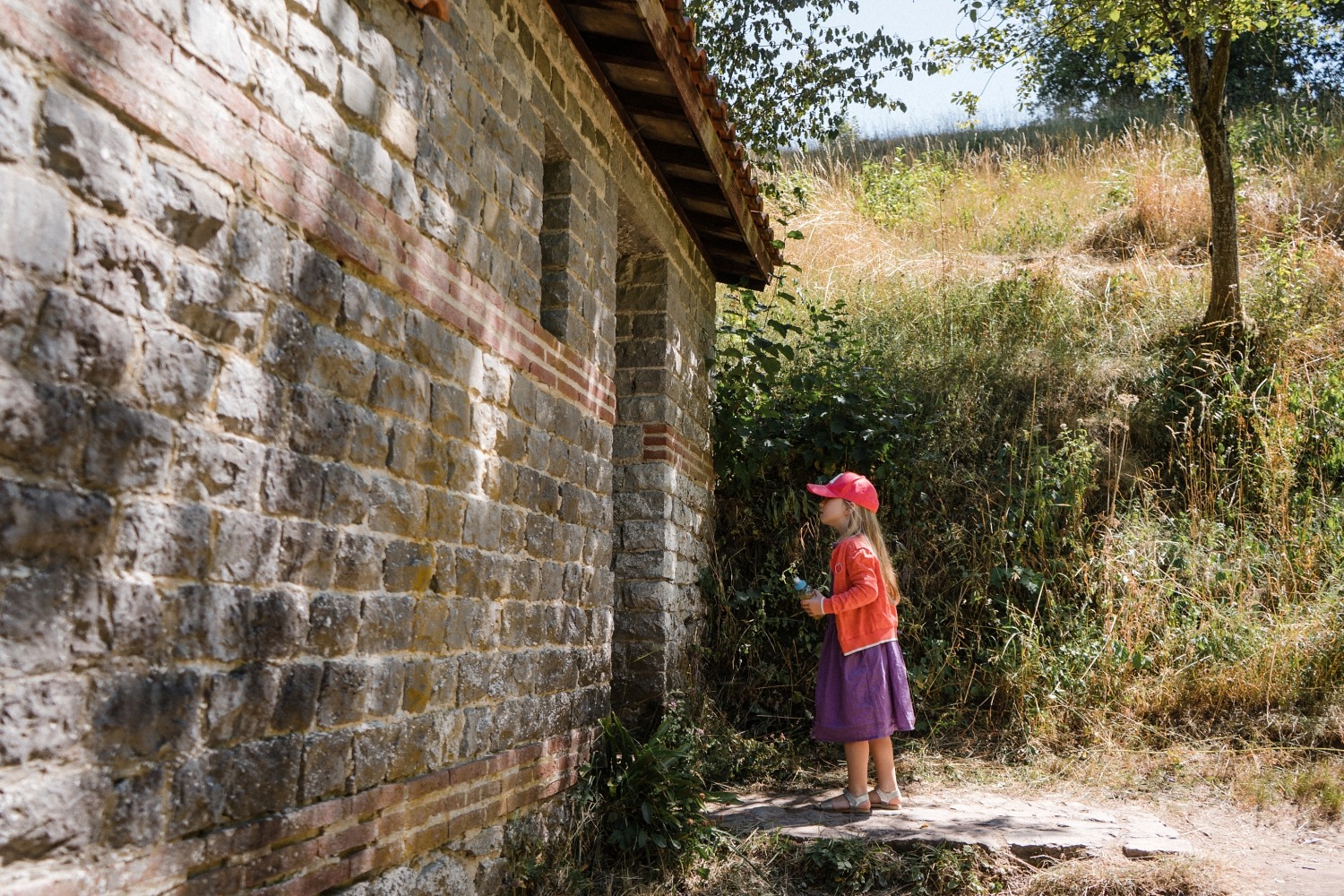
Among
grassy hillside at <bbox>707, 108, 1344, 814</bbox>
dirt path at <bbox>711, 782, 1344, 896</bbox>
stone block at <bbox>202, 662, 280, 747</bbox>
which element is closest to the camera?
stone block at <bbox>202, 662, 280, 747</bbox>

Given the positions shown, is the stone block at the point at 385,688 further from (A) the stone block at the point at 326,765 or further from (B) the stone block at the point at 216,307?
(B) the stone block at the point at 216,307

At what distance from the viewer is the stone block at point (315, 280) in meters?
2.87

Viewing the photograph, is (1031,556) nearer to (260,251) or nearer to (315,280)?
(315,280)

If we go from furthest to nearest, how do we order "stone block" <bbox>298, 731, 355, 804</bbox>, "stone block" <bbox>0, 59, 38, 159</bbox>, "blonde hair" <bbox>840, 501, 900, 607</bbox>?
"blonde hair" <bbox>840, 501, 900, 607</bbox> → "stone block" <bbox>298, 731, 355, 804</bbox> → "stone block" <bbox>0, 59, 38, 159</bbox>

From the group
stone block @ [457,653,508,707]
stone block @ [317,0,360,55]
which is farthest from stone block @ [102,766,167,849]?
stone block @ [317,0,360,55]

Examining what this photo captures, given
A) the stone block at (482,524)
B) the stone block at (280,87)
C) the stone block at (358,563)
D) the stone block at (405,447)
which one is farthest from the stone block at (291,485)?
the stone block at (482,524)

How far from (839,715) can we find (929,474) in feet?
11.3

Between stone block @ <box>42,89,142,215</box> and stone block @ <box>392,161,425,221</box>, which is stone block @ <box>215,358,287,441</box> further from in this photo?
stone block @ <box>392,161,425,221</box>

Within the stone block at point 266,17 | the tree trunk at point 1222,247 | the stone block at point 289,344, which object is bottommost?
the stone block at point 289,344

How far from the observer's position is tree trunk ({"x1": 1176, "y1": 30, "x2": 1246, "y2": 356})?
386 inches

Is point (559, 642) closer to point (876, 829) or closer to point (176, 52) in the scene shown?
point (876, 829)

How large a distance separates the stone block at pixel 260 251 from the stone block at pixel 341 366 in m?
0.24

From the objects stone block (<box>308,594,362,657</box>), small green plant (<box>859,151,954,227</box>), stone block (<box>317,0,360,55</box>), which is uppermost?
small green plant (<box>859,151,954,227</box>)

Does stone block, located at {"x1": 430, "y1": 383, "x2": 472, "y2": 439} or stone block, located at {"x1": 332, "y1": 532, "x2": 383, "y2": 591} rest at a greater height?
stone block, located at {"x1": 430, "y1": 383, "x2": 472, "y2": 439}
